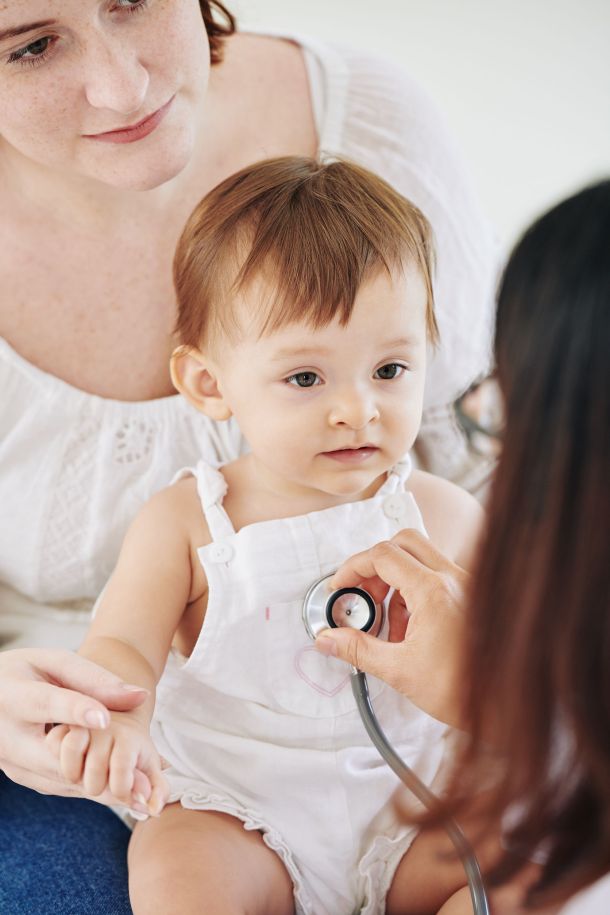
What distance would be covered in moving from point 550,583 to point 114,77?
30.3 inches

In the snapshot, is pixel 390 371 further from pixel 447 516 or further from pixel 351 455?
pixel 447 516

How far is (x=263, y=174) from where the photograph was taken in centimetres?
116

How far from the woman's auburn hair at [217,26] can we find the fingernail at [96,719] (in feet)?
3.20

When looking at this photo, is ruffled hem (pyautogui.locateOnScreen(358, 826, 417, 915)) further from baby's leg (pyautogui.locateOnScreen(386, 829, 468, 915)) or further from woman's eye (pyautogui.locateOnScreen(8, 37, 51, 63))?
woman's eye (pyautogui.locateOnScreen(8, 37, 51, 63))

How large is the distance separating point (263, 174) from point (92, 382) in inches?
17.1

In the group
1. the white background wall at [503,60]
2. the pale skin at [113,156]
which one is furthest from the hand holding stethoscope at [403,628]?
the white background wall at [503,60]

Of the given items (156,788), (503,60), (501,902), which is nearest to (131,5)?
(156,788)

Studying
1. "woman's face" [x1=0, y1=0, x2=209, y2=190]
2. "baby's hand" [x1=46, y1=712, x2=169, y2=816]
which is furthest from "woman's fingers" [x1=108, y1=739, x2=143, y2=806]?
"woman's face" [x1=0, y1=0, x2=209, y2=190]

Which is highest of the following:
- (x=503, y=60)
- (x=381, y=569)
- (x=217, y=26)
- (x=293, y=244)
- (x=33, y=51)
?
(x=503, y=60)

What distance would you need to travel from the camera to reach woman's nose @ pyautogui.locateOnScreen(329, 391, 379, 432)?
3.53ft

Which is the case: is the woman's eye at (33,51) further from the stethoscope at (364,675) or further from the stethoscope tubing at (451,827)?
the stethoscope tubing at (451,827)

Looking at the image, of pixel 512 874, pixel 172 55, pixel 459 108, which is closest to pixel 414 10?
pixel 459 108

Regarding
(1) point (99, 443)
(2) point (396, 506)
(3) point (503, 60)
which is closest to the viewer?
(2) point (396, 506)

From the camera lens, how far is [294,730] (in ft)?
3.87
